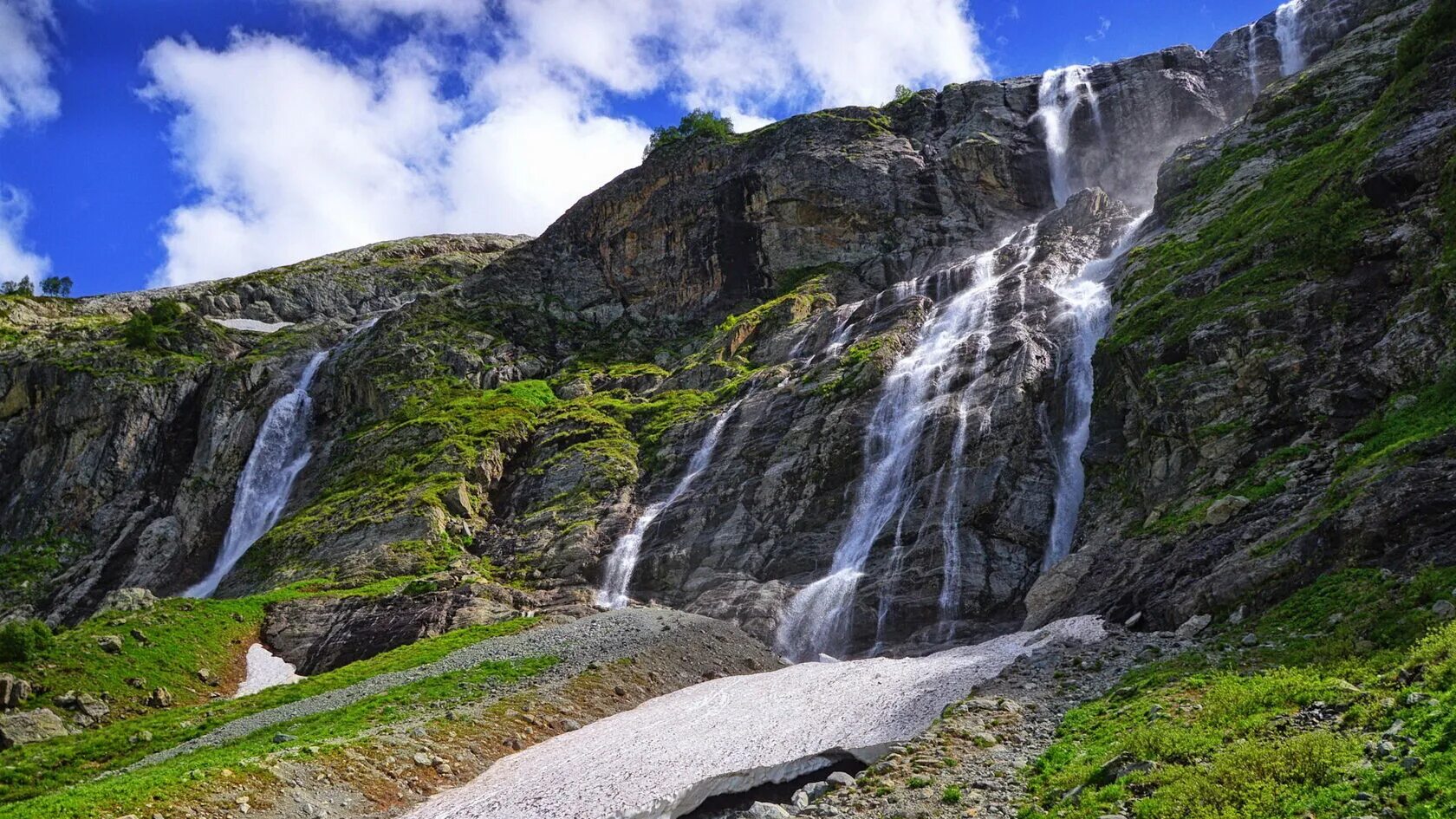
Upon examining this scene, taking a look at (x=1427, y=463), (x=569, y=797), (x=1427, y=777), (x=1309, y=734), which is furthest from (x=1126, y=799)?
(x=1427, y=463)

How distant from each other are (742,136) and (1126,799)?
310 feet

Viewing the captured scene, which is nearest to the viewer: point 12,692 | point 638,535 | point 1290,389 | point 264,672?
point 12,692

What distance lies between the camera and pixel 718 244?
9081 cm

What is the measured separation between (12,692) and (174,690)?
5565 mm

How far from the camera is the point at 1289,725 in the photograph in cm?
1248

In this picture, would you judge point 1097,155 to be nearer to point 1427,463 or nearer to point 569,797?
point 1427,463

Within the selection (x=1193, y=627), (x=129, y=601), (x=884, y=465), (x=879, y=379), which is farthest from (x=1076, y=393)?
(x=129, y=601)

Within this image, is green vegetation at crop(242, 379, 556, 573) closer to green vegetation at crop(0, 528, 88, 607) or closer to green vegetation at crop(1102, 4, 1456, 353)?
green vegetation at crop(0, 528, 88, 607)

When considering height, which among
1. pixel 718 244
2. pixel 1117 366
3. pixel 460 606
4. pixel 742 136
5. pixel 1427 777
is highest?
pixel 742 136

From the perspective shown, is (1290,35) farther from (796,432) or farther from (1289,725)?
(1289,725)

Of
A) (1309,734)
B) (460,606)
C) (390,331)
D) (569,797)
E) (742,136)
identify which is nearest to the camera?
(1309,734)

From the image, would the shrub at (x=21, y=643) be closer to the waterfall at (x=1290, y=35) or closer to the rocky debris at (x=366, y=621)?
the rocky debris at (x=366, y=621)

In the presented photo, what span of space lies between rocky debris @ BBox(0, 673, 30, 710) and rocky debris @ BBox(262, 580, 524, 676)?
1044 cm

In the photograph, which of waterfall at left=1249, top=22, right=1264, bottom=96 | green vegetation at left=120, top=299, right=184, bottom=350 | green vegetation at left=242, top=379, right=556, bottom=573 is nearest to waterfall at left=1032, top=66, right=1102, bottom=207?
waterfall at left=1249, top=22, right=1264, bottom=96
